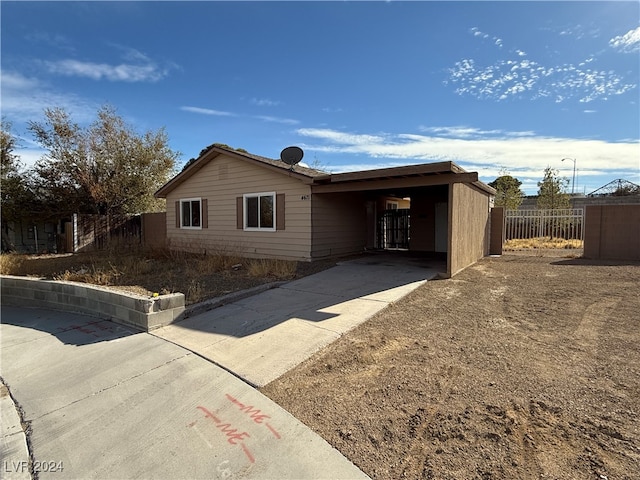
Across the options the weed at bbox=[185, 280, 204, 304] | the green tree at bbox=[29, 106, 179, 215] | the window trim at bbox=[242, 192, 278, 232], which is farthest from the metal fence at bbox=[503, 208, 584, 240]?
the green tree at bbox=[29, 106, 179, 215]

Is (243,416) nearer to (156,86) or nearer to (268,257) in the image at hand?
(268,257)

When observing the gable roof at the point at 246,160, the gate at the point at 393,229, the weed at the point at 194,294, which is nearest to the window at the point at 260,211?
the gable roof at the point at 246,160

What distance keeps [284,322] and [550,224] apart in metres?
16.3

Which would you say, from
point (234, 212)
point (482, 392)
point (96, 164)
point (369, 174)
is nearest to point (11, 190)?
point (96, 164)

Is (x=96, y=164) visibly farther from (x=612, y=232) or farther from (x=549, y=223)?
(x=549, y=223)

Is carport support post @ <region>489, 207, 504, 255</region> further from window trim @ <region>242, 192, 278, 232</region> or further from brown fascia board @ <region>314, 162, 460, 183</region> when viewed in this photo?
window trim @ <region>242, 192, 278, 232</region>

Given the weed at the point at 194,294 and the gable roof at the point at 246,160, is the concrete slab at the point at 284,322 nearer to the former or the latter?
the weed at the point at 194,294

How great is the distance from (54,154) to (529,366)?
65.5 ft

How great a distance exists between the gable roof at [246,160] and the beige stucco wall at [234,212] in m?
0.20

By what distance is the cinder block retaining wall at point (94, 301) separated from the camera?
5262mm

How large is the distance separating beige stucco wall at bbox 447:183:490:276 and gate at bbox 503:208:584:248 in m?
4.97

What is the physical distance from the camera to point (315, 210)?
10555 millimetres

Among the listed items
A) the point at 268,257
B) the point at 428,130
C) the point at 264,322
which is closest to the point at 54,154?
the point at 268,257

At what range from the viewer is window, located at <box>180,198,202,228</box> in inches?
550
